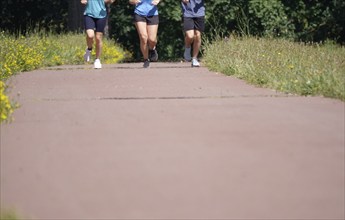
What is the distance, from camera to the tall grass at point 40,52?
12773 millimetres

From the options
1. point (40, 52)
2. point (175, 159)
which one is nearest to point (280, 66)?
Result: point (175, 159)

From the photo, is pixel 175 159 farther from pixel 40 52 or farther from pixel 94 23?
pixel 40 52

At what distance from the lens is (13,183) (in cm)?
497

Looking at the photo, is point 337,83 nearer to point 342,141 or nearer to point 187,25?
point 342,141

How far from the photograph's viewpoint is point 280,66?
10.7 meters

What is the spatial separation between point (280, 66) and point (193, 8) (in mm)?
3520

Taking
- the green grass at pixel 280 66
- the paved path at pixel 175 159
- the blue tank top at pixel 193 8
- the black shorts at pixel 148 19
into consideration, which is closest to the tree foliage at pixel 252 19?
the green grass at pixel 280 66

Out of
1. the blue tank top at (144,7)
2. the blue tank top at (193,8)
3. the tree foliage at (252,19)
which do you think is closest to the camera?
the blue tank top at (144,7)

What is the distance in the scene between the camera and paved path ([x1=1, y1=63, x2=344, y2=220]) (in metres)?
4.57

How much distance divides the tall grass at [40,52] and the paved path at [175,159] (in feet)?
11.4

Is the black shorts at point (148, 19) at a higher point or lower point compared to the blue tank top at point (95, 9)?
lower

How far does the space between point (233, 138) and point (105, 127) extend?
1072 mm

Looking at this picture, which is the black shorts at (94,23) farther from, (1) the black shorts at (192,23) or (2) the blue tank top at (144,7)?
(1) the black shorts at (192,23)

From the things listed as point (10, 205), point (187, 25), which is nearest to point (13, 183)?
point (10, 205)
